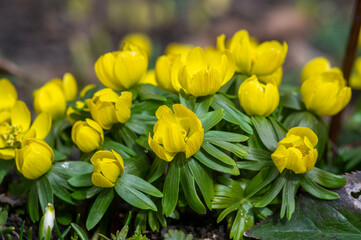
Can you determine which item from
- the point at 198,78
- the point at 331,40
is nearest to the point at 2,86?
the point at 198,78

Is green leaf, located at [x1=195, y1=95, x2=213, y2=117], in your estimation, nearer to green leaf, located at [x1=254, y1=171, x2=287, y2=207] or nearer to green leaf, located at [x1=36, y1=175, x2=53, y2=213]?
green leaf, located at [x1=254, y1=171, x2=287, y2=207]

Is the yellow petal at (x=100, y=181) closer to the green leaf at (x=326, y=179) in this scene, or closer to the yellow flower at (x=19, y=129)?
the yellow flower at (x=19, y=129)

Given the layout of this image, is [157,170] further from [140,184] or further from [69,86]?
[69,86]

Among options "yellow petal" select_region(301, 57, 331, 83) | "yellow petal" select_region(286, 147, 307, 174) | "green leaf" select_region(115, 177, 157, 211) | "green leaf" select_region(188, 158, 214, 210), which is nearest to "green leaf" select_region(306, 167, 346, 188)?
"yellow petal" select_region(286, 147, 307, 174)

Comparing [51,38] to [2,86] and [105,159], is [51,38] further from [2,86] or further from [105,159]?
[105,159]

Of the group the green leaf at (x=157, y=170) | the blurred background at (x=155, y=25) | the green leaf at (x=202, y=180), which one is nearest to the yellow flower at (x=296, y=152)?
the green leaf at (x=202, y=180)
